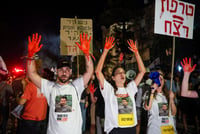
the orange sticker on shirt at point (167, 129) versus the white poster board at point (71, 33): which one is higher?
the white poster board at point (71, 33)

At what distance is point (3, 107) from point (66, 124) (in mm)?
3122

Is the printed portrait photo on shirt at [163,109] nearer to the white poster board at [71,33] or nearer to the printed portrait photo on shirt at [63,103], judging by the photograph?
the printed portrait photo on shirt at [63,103]

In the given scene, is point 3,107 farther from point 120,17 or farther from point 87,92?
point 120,17

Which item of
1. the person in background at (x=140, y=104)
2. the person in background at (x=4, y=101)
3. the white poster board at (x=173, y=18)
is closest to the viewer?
the white poster board at (x=173, y=18)

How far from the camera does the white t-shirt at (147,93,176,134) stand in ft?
12.1

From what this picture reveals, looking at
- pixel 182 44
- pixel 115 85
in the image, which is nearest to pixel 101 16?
pixel 182 44

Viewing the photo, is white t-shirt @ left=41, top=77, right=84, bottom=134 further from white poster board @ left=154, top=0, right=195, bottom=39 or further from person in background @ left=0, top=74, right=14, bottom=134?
person in background @ left=0, top=74, right=14, bottom=134

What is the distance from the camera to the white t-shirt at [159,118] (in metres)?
3.68

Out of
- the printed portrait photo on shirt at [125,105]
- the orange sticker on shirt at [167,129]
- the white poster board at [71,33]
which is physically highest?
the white poster board at [71,33]

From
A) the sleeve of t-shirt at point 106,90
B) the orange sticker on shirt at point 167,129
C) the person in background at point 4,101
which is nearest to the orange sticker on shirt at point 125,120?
the sleeve of t-shirt at point 106,90

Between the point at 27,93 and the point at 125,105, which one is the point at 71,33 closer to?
the point at 27,93

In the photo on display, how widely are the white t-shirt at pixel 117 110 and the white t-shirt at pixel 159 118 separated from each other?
425 millimetres

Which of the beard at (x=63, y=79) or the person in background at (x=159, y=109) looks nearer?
the beard at (x=63, y=79)

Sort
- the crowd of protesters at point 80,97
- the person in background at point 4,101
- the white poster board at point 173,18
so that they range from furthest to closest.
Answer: the person in background at point 4,101
the white poster board at point 173,18
the crowd of protesters at point 80,97
